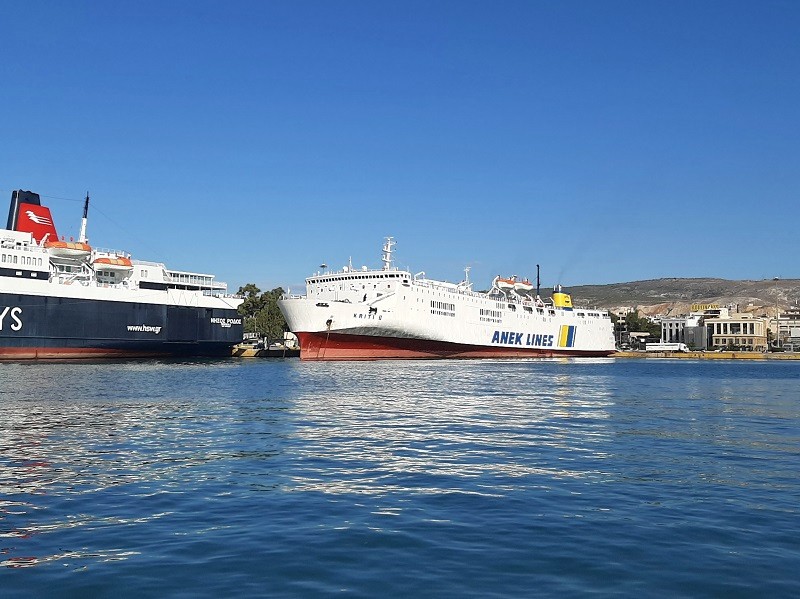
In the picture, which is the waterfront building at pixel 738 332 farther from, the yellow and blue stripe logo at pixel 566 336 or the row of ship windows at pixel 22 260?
the row of ship windows at pixel 22 260

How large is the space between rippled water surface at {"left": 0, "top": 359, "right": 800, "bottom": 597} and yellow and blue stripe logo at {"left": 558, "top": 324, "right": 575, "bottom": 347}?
216 feet

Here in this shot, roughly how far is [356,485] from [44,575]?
493 cm

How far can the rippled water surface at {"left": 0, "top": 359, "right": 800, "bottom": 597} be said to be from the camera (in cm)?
687

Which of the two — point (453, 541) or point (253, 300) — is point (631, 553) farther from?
point (253, 300)

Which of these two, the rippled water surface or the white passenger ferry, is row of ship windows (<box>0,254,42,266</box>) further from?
the rippled water surface

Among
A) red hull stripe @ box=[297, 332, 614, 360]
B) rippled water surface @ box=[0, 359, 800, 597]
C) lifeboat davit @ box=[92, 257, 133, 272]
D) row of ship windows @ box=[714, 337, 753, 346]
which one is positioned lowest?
rippled water surface @ box=[0, 359, 800, 597]

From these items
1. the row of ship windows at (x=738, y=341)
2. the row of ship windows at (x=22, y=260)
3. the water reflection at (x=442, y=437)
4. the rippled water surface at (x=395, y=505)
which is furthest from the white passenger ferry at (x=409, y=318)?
the row of ship windows at (x=738, y=341)

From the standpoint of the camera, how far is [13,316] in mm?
52844

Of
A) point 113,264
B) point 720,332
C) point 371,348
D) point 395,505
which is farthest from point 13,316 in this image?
point 720,332

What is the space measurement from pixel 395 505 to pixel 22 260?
54.1 meters

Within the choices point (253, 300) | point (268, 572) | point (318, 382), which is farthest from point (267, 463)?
point (253, 300)

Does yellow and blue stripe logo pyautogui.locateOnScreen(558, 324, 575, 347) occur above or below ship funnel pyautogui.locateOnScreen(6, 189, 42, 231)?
below

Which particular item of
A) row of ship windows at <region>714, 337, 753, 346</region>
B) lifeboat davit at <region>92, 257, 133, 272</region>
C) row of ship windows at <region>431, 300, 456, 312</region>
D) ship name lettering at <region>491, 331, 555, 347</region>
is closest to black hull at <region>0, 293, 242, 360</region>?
lifeboat davit at <region>92, 257, 133, 272</region>

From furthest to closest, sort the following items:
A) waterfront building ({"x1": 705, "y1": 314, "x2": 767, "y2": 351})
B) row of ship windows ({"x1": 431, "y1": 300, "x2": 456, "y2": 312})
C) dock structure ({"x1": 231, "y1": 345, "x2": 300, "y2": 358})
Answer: waterfront building ({"x1": 705, "y1": 314, "x2": 767, "y2": 351}) < dock structure ({"x1": 231, "y1": 345, "x2": 300, "y2": 358}) < row of ship windows ({"x1": 431, "y1": 300, "x2": 456, "y2": 312})
